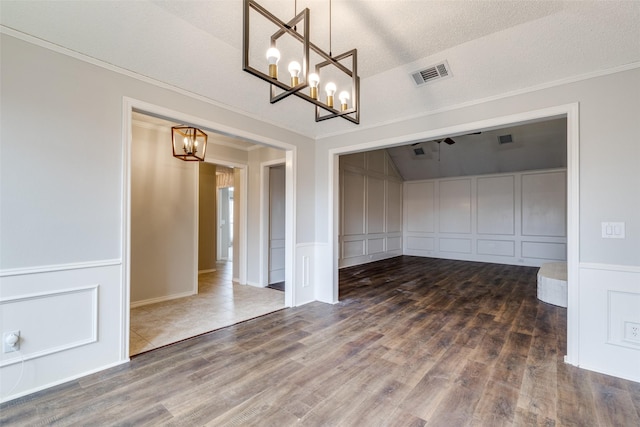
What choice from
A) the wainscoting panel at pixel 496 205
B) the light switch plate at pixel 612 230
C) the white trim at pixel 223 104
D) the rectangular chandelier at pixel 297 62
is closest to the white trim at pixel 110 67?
the white trim at pixel 223 104

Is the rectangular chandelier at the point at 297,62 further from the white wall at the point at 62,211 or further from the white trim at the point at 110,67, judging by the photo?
the white wall at the point at 62,211

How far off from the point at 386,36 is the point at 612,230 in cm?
246

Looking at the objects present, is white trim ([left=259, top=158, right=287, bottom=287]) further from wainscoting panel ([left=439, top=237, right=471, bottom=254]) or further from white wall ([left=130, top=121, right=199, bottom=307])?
wainscoting panel ([left=439, top=237, right=471, bottom=254])

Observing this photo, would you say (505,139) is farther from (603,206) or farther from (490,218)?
(603,206)

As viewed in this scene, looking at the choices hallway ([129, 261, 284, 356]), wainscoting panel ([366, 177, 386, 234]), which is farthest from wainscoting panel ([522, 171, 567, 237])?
hallway ([129, 261, 284, 356])

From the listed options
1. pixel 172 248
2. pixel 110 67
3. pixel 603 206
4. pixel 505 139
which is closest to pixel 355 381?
pixel 603 206

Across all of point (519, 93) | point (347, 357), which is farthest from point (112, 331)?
point (519, 93)

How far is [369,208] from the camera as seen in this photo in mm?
7883

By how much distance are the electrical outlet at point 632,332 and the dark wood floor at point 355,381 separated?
1.07 ft

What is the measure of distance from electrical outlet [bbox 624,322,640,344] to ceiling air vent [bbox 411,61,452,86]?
2.59m

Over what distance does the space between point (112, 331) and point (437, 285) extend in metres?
5.00

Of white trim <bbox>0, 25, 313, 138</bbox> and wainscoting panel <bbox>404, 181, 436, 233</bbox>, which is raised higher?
white trim <bbox>0, 25, 313, 138</bbox>

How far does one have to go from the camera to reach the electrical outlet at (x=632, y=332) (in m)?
2.23

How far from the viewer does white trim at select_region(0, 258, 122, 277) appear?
1950mm
